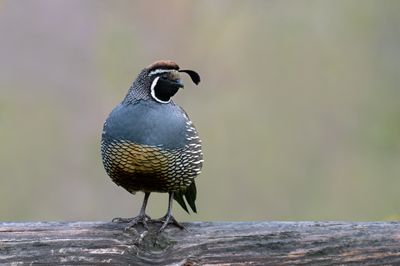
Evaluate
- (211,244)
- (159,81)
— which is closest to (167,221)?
(211,244)

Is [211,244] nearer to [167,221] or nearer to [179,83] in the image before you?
[167,221]

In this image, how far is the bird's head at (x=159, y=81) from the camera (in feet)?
11.6

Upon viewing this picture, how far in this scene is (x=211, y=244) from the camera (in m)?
2.98

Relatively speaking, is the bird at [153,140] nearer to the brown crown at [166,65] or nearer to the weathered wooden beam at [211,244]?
the brown crown at [166,65]

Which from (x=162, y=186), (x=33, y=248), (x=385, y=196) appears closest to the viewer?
(x=33, y=248)

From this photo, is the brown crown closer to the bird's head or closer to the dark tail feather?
the bird's head

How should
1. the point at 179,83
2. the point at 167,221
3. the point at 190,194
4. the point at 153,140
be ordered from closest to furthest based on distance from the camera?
1. the point at 167,221
2. the point at 153,140
3. the point at 179,83
4. the point at 190,194

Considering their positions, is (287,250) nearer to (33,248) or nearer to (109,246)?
(109,246)

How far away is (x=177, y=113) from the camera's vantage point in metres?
3.59

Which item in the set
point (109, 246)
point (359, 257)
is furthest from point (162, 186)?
point (359, 257)

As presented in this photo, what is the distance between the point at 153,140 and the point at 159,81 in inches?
8.8

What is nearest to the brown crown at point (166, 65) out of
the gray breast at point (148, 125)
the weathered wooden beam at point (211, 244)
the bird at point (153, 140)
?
the bird at point (153, 140)

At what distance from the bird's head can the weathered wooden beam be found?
2.23 ft

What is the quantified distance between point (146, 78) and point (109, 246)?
2.55ft
